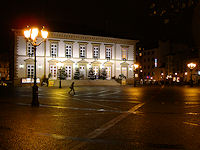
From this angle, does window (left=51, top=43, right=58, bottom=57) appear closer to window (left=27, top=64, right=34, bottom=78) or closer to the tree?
window (left=27, top=64, right=34, bottom=78)

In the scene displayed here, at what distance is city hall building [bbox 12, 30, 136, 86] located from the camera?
42.1m

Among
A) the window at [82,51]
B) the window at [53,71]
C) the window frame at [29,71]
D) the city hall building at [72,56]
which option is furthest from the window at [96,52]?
the window frame at [29,71]

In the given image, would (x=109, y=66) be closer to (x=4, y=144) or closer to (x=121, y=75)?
(x=121, y=75)

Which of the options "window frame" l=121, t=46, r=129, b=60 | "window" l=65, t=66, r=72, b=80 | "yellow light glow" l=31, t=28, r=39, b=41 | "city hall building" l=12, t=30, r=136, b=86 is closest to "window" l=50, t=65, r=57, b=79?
"city hall building" l=12, t=30, r=136, b=86

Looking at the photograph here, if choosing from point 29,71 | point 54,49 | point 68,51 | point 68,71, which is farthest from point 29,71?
point 68,51

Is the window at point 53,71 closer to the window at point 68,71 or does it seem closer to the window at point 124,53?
the window at point 68,71

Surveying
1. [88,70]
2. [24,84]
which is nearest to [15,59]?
[24,84]

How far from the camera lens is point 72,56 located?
45656mm

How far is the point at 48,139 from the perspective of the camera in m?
6.09

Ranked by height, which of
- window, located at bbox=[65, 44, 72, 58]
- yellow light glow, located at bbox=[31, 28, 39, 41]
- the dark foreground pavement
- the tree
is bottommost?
the dark foreground pavement

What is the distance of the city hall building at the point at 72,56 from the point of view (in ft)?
138

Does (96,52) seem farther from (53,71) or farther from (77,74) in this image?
(53,71)

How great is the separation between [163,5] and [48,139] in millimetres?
4797

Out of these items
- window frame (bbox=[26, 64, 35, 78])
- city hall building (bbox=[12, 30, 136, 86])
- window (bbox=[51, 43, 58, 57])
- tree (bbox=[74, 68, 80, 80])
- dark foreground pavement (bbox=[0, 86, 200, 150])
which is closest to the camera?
dark foreground pavement (bbox=[0, 86, 200, 150])
